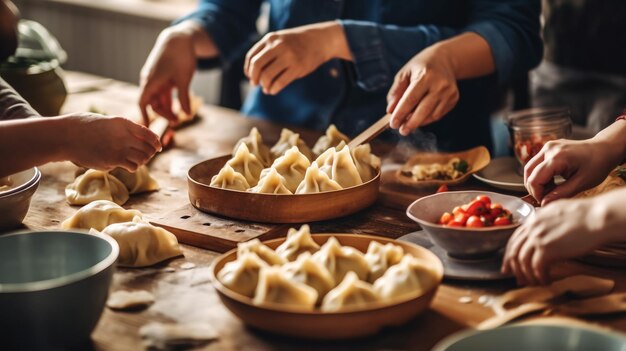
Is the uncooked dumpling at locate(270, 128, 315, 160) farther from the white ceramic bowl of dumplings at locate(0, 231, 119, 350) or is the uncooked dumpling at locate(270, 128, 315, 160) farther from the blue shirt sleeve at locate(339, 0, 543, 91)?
the white ceramic bowl of dumplings at locate(0, 231, 119, 350)

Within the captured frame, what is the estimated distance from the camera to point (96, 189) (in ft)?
6.30

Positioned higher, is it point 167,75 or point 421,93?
point 421,93

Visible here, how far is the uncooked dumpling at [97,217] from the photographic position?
167 centimetres

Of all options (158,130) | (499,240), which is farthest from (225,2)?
(499,240)

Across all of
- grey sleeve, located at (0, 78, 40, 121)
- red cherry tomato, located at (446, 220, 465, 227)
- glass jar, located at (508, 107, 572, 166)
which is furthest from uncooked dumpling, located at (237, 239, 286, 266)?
glass jar, located at (508, 107, 572, 166)

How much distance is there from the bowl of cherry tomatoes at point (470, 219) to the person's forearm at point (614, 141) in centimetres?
23

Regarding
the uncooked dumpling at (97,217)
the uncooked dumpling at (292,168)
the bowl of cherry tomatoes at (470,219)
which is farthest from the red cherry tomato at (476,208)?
the uncooked dumpling at (97,217)

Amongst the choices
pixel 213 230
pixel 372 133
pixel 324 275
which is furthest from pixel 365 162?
pixel 324 275

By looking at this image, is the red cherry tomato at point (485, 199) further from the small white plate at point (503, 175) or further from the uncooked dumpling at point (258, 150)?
the uncooked dumpling at point (258, 150)

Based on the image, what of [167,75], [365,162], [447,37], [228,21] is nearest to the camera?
[365,162]

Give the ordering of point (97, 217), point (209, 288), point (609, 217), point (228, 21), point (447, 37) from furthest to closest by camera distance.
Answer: point (228, 21) → point (447, 37) → point (97, 217) → point (209, 288) → point (609, 217)

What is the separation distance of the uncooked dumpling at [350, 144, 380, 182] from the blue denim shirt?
457mm

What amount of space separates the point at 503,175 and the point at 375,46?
21.7 inches

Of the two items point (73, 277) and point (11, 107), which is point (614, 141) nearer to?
point (73, 277)
